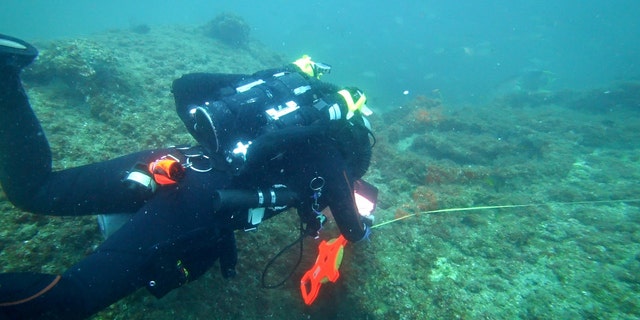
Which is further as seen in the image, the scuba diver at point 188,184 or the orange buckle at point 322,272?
the orange buckle at point 322,272

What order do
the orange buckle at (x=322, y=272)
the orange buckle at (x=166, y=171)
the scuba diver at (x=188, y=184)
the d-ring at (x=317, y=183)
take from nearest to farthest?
the scuba diver at (x=188, y=184) → the orange buckle at (x=166, y=171) → the d-ring at (x=317, y=183) → the orange buckle at (x=322, y=272)

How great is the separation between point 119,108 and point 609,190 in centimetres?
1192

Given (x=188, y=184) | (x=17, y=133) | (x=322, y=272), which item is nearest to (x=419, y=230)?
(x=322, y=272)

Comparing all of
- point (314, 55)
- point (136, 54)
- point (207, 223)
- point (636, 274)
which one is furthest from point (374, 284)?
point (314, 55)

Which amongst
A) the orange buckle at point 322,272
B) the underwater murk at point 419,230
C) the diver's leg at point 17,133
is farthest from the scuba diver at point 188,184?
the underwater murk at point 419,230

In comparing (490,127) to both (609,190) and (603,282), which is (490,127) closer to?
(609,190)

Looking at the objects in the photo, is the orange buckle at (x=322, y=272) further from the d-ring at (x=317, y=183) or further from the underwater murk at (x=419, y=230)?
the d-ring at (x=317, y=183)

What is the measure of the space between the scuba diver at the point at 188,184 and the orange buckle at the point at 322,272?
36 cm

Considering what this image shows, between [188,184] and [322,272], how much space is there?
6.15 feet

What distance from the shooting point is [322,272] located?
3.73 metres

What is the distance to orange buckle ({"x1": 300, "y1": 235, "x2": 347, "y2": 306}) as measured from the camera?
3.65 meters

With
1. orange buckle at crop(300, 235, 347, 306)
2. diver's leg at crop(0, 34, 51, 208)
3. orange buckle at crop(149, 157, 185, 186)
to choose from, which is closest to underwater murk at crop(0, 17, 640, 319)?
orange buckle at crop(300, 235, 347, 306)

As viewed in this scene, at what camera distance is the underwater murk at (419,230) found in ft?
12.3

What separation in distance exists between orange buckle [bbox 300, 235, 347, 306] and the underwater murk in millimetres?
259
